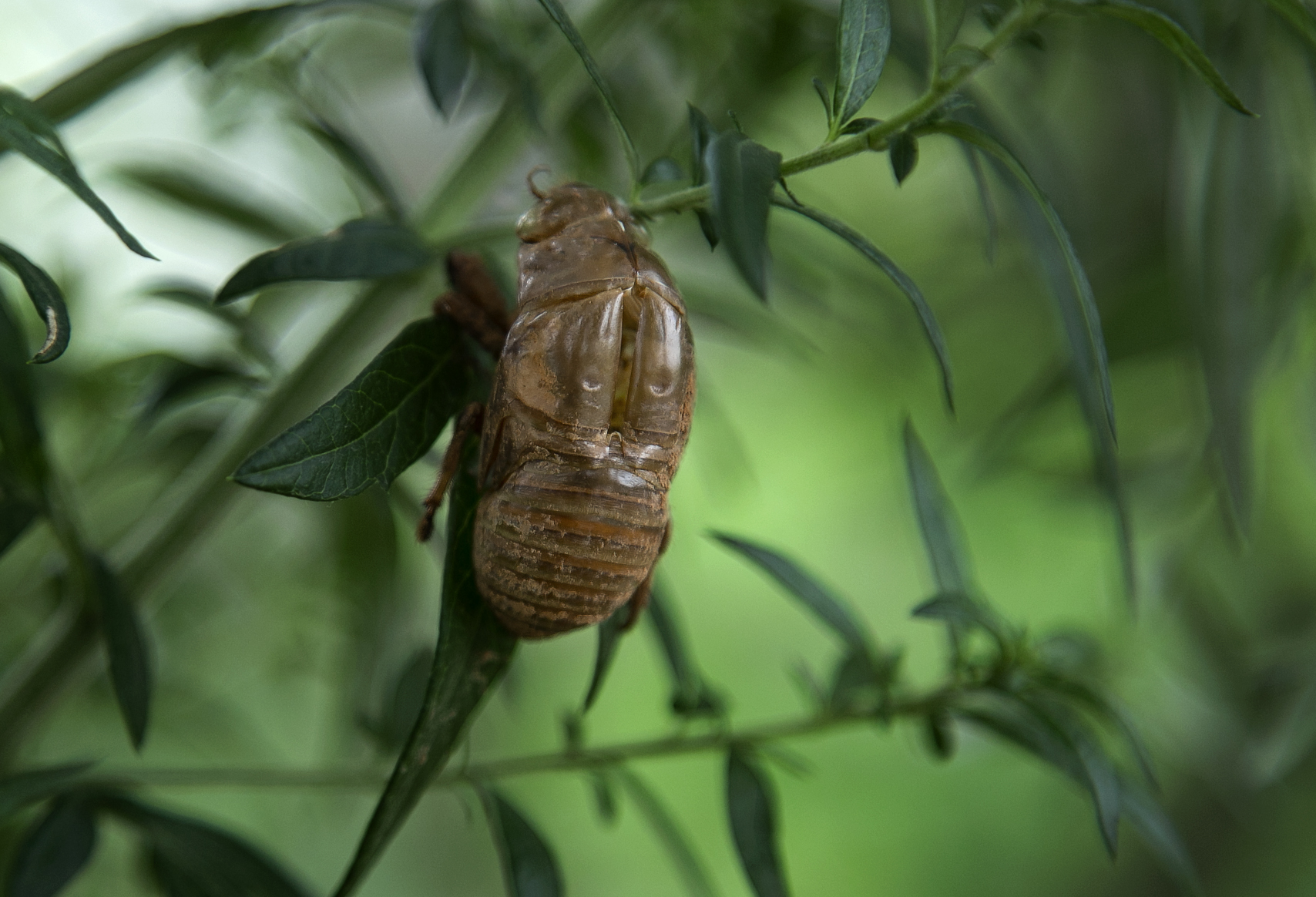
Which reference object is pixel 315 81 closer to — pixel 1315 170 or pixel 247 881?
pixel 247 881

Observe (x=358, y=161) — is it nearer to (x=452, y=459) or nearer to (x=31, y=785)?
(x=452, y=459)

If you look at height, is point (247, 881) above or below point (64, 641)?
below

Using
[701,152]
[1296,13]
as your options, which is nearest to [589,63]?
[701,152]

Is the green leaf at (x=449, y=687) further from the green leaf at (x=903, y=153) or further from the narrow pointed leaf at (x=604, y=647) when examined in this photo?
the green leaf at (x=903, y=153)

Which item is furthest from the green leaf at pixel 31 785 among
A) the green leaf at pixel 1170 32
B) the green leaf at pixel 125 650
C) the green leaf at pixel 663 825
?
the green leaf at pixel 1170 32

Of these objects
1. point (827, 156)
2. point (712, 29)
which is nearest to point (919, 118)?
point (827, 156)

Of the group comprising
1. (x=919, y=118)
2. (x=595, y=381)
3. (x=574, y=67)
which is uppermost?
(x=574, y=67)
